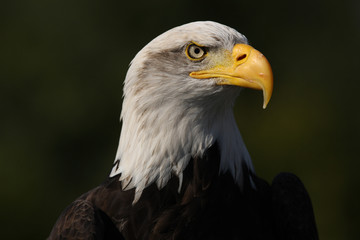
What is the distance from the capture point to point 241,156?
14.7 feet

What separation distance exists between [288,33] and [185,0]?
308 cm

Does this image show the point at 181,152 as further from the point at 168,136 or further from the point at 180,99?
the point at 180,99

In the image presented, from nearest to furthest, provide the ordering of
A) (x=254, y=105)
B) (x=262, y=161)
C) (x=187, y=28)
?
(x=187, y=28) → (x=262, y=161) → (x=254, y=105)

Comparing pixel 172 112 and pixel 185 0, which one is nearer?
pixel 172 112

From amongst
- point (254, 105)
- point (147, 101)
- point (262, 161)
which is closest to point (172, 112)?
point (147, 101)

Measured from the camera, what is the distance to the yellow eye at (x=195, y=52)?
4297mm

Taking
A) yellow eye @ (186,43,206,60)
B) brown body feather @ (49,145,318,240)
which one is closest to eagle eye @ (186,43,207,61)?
yellow eye @ (186,43,206,60)

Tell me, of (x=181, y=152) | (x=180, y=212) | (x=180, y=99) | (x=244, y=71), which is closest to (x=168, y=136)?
(x=181, y=152)

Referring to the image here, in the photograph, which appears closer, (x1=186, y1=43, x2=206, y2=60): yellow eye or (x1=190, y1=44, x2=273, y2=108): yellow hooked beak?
(x1=190, y1=44, x2=273, y2=108): yellow hooked beak

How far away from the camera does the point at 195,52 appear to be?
4316 mm

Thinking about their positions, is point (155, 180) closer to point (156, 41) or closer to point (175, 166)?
Answer: point (175, 166)

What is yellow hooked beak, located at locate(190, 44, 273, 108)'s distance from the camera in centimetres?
405

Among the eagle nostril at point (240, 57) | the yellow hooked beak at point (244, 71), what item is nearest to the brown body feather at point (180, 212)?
the yellow hooked beak at point (244, 71)

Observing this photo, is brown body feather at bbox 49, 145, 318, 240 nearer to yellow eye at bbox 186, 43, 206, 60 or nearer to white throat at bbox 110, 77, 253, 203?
white throat at bbox 110, 77, 253, 203
